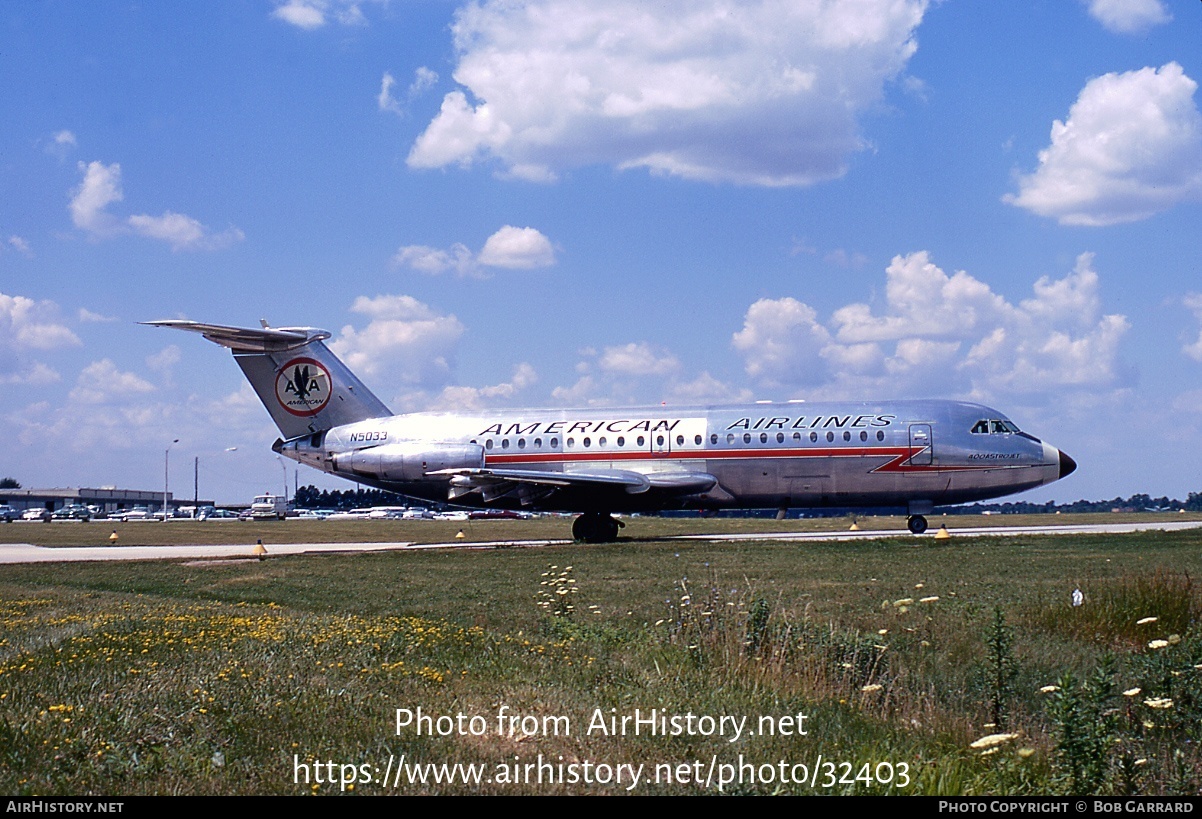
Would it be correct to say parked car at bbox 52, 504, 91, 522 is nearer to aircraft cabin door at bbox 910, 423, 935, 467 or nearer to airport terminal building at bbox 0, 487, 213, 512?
airport terminal building at bbox 0, 487, 213, 512

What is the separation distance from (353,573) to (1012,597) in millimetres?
13009

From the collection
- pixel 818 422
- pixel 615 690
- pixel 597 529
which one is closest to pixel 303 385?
pixel 597 529

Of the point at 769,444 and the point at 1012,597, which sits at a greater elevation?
the point at 769,444

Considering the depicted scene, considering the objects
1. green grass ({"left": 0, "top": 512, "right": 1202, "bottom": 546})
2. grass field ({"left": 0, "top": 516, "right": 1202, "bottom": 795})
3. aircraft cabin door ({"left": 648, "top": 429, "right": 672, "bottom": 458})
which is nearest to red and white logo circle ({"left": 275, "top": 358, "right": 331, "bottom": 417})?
green grass ({"left": 0, "top": 512, "right": 1202, "bottom": 546})

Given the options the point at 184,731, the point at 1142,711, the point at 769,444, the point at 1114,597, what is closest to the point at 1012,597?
the point at 1114,597

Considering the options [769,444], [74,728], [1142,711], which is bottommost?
[1142,711]

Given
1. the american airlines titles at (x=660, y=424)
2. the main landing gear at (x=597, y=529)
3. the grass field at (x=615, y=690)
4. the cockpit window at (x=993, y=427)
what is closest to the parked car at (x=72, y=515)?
the american airlines titles at (x=660, y=424)

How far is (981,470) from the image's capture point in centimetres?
3241

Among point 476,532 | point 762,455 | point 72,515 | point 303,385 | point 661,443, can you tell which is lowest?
point 72,515

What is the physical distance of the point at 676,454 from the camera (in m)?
33.4

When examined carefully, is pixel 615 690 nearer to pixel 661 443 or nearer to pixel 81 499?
pixel 661 443

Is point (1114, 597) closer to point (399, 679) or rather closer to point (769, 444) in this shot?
point (399, 679)

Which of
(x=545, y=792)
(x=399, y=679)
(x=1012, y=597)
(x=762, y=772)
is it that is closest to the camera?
(x=545, y=792)

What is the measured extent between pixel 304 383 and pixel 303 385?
0.28 ft
